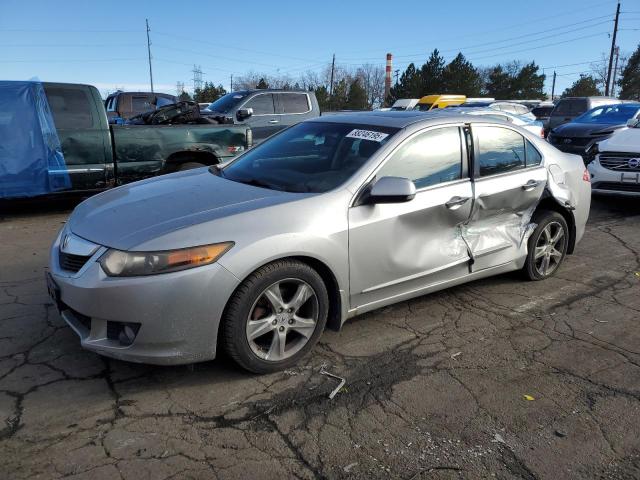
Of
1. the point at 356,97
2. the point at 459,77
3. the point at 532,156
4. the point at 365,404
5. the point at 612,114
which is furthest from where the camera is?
the point at 356,97

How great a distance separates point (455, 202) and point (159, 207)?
6.99ft

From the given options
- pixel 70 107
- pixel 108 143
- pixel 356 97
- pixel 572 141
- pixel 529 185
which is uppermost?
pixel 356 97

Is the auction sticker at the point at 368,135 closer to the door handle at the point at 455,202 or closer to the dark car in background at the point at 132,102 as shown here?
the door handle at the point at 455,202

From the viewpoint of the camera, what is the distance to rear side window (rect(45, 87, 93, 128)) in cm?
695

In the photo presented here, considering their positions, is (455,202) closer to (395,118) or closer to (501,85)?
(395,118)

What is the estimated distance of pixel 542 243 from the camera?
4891 millimetres

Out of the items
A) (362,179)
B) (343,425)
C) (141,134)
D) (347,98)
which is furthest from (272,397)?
(347,98)

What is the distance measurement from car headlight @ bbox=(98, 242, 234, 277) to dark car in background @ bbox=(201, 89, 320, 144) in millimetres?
8980

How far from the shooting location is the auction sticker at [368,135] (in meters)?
3.84

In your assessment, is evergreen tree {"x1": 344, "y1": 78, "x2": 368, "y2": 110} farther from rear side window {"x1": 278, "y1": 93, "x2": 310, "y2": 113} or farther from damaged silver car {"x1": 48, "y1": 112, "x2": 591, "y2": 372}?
damaged silver car {"x1": 48, "y1": 112, "x2": 591, "y2": 372}

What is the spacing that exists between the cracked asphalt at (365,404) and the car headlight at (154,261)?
75cm

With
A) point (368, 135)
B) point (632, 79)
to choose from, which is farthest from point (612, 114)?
point (632, 79)

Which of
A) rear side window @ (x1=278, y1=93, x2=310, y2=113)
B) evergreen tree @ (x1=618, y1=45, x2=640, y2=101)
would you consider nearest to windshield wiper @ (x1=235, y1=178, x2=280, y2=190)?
rear side window @ (x1=278, y1=93, x2=310, y2=113)

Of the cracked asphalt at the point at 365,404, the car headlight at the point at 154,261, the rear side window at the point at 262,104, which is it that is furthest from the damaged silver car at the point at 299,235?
the rear side window at the point at 262,104
